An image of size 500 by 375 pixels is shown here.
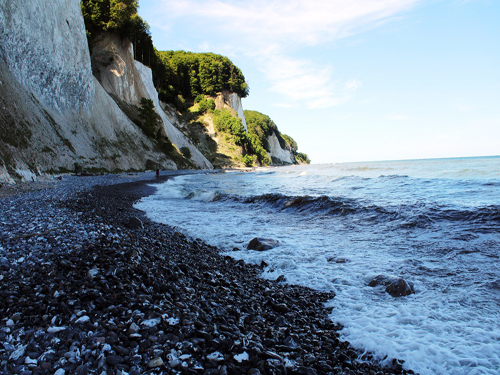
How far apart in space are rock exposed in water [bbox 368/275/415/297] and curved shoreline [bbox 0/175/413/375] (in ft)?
2.71

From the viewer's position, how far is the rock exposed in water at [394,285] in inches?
149

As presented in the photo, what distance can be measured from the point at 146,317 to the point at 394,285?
318 cm

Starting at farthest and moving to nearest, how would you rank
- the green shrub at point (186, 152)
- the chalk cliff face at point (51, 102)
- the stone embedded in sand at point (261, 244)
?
the green shrub at point (186, 152) → the chalk cliff face at point (51, 102) → the stone embedded in sand at point (261, 244)

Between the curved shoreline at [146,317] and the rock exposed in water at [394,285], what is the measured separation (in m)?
0.83

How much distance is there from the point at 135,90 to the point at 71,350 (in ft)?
153

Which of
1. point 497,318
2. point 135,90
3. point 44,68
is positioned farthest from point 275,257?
point 135,90

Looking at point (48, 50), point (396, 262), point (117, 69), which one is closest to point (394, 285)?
point (396, 262)

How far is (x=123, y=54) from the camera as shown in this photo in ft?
133

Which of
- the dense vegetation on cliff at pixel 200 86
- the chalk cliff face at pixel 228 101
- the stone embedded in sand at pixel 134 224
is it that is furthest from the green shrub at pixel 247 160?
the stone embedded in sand at pixel 134 224

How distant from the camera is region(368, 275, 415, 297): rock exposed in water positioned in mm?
3773

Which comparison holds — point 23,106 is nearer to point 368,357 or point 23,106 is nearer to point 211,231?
point 211,231

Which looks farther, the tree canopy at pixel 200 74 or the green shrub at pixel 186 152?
the tree canopy at pixel 200 74

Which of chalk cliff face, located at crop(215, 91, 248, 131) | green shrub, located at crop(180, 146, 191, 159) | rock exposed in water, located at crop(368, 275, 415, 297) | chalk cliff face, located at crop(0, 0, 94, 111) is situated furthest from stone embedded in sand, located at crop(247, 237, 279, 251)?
chalk cliff face, located at crop(215, 91, 248, 131)

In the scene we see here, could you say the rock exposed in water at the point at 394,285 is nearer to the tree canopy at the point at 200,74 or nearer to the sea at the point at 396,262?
the sea at the point at 396,262
